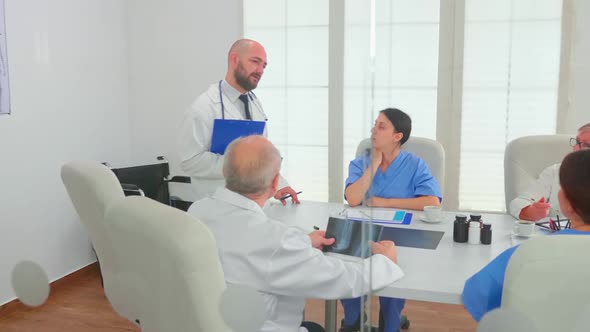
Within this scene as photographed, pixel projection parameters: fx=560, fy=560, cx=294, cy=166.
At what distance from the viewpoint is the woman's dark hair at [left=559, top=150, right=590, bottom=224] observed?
1143mm

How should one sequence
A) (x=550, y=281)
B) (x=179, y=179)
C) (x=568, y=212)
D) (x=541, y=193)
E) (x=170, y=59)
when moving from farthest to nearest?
1. (x=170, y=59)
2. (x=179, y=179)
3. (x=541, y=193)
4. (x=568, y=212)
5. (x=550, y=281)

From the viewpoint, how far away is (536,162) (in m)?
2.24

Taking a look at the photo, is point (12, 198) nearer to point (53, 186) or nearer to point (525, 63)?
point (53, 186)

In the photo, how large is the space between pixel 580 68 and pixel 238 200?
6.90 ft

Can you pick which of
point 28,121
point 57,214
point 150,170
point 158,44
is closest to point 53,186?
point 57,214

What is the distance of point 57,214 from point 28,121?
0.47 metres

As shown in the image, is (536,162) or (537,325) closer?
(537,325)

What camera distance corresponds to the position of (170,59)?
3.21m

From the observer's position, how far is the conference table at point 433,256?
1.24 metres

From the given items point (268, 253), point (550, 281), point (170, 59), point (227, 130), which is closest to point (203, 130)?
point (227, 130)

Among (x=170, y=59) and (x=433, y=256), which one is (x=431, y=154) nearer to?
(x=433, y=256)

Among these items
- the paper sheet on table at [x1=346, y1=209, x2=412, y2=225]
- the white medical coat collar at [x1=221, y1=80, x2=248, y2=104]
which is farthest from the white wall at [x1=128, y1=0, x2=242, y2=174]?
the paper sheet on table at [x1=346, y1=209, x2=412, y2=225]

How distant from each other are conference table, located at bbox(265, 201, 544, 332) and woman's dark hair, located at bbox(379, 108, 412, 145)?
333 millimetres

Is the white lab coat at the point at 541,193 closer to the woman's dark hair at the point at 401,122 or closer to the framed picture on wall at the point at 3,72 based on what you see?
the woman's dark hair at the point at 401,122
